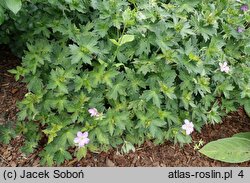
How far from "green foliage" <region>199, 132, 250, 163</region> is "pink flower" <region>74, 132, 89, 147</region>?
0.95m

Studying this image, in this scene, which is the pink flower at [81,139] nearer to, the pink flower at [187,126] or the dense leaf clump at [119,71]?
the dense leaf clump at [119,71]

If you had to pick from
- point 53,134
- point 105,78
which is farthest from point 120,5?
point 53,134

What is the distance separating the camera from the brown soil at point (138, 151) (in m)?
2.71

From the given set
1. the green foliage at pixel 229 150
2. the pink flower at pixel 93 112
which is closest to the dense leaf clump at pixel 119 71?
the pink flower at pixel 93 112

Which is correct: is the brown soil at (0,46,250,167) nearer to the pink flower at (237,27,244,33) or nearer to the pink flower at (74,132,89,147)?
the pink flower at (74,132,89,147)

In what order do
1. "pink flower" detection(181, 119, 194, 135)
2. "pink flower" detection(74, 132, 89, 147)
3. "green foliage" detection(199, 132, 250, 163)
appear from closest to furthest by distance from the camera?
"pink flower" detection(74, 132, 89, 147) < "pink flower" detection(181, 119, 194, 135) < "green foliage" detection(199, 132, 250, 163)

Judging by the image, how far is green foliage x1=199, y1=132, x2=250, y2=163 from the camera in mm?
2799

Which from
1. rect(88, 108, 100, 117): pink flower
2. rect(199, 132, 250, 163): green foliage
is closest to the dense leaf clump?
rect(88, 108, 100, 117): pink flower

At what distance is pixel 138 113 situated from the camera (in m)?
2.55

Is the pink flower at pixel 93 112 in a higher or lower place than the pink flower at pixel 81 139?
higher

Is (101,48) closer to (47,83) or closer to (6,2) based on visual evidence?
(47,83)

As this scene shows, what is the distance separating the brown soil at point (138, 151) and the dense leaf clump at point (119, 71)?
0.11m

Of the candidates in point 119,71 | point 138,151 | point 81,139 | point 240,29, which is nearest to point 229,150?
point 138,151
